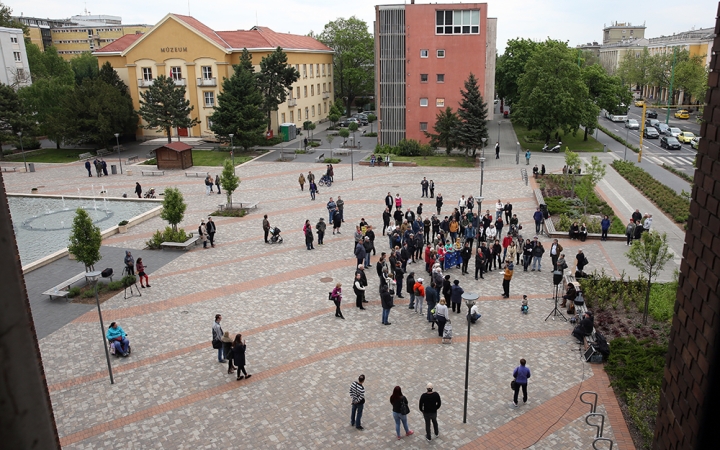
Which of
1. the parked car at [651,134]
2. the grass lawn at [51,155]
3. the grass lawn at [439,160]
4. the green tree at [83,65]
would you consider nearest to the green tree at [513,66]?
the parked car at [651,134]

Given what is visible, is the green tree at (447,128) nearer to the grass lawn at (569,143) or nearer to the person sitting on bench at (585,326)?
the grass lawn at (569,143)

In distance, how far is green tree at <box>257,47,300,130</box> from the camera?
52750 mm

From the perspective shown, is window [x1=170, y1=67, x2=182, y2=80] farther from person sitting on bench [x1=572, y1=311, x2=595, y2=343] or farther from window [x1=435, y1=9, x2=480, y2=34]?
person sitting on bench [x1=572, y1=311, x2=595, y2=343]

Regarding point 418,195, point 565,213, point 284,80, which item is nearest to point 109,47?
point 284,80

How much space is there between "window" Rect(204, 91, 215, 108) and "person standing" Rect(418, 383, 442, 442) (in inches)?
1958

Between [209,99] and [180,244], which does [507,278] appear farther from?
[209,99]

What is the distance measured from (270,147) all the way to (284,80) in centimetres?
717

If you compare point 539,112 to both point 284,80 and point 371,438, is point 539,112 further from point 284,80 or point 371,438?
point 371,438

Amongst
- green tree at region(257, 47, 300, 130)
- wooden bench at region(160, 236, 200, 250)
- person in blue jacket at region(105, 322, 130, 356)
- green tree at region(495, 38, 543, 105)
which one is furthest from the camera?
green tree at region(495, 38, 543, 105)

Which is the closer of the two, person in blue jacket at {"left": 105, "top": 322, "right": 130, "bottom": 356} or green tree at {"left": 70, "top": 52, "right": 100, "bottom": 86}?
person in blue jacket at {"left": 105, "top": 322, "right": 130, "bottom": 356}

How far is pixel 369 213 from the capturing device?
96.3 ft

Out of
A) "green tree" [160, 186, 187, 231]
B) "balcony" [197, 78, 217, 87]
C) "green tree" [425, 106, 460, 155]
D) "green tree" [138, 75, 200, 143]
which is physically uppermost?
"balcony" [197, 78, 217, 87]

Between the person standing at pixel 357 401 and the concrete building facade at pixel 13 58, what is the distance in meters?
62.8

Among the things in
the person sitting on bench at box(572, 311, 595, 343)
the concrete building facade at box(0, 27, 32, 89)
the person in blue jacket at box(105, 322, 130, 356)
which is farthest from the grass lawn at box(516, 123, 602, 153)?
the concrete building facade at box(0, 27, 32, 89)
